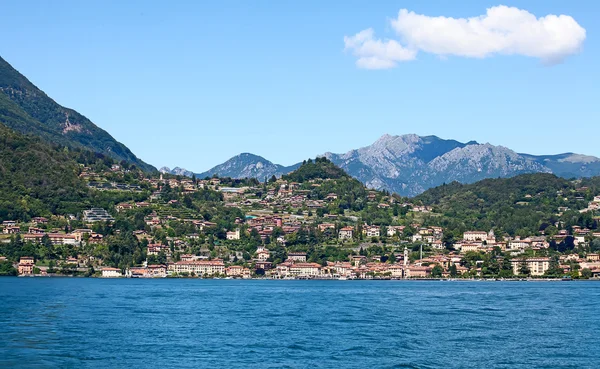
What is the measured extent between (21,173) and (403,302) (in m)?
102

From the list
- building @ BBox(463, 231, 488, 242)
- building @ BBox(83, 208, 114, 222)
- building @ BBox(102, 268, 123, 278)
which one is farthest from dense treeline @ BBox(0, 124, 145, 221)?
building @ BBox(463, 231, 488, 242)

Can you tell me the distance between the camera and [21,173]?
159875 mm

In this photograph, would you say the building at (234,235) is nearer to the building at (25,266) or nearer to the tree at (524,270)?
the building at (25,266)

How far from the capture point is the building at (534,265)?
443 feet

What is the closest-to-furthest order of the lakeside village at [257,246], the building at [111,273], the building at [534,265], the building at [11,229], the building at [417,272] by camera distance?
the building at [111,273] < the lakeside village at [257,246] < the building at [534,265] < the building at [11,229] < the building at [417,272]

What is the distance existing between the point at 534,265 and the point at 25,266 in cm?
7175

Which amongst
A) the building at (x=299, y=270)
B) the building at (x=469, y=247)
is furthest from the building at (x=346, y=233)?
the building at (x=299, y=270)

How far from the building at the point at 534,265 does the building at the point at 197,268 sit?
43.2m

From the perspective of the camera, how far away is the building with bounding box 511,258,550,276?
13500 cm

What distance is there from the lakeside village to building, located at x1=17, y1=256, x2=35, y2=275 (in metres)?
0.13

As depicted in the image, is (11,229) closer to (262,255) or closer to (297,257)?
(262,255)

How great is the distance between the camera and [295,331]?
5241 centimetres

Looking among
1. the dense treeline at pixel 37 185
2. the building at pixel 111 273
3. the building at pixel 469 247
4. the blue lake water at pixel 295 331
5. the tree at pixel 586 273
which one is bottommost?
the blue lake water at pixel 295 331

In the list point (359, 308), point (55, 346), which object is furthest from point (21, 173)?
point (55, 346)
